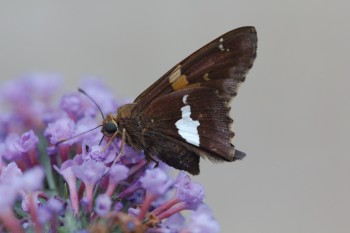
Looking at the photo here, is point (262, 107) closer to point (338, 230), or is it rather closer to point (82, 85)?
point (338, 230)

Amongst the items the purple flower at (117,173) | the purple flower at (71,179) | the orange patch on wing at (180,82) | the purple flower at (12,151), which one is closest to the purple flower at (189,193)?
the purple flower at (117,173)

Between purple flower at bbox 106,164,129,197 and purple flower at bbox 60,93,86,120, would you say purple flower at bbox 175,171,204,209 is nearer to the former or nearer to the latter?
purple flower at bbox 106,164,129,197

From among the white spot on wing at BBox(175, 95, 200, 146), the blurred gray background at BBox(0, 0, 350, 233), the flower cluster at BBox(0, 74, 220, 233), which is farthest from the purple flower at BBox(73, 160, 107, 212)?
the blurred gray background at BBox(0, 0, 350, 233)

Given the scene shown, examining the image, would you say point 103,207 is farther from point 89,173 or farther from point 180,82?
point 180,82

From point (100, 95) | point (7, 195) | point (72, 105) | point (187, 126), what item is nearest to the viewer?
point (7, 195)

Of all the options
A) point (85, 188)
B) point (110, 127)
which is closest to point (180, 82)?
point (110, 127)

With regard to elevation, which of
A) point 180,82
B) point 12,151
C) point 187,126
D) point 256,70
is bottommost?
point 256,70
